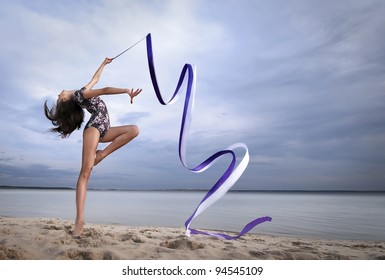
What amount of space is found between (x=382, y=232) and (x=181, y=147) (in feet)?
16.2

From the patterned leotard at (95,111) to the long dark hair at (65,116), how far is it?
13 cm

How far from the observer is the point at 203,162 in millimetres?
4789

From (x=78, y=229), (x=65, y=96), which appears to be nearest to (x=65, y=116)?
(x=65, y=96)

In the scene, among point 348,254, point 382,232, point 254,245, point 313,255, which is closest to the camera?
point 313,255

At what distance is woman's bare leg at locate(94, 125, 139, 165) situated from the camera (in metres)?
4.47

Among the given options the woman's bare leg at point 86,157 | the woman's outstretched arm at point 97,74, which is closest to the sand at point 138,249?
the woman's bare leg at point 86,157

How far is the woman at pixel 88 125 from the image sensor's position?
4195mm

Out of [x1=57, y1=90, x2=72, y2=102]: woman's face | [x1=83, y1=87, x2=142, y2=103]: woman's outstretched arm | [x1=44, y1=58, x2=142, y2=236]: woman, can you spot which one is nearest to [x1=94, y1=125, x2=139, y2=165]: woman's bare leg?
[x1=44, y1=58, x2=142, y2=236]: woman

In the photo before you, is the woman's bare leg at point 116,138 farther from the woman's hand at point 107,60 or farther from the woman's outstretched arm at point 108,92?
the woman's hand at point 107,60

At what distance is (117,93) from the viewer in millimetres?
4188

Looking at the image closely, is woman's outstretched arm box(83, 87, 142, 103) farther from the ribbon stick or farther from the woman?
the ribbon stick

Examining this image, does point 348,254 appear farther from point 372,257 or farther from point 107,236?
point 107,236

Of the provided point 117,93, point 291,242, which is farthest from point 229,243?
point 117,93

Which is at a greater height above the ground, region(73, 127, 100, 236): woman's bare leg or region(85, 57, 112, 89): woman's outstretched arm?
region(85, 57, 112, 89): woman's outstretched arm
